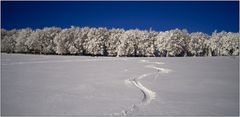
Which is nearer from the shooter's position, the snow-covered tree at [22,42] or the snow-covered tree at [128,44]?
the snow-covered tree at [128,44]

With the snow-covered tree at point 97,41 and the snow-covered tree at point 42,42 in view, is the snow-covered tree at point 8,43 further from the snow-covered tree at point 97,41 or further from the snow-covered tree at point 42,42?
the snow-covered tree at point 97,41

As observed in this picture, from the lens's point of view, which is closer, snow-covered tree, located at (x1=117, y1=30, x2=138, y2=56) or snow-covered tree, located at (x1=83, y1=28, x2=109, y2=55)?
snow-covered tree, located at (x1=83, y1=28, x2=109, y2=55)

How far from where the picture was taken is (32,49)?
225 ft

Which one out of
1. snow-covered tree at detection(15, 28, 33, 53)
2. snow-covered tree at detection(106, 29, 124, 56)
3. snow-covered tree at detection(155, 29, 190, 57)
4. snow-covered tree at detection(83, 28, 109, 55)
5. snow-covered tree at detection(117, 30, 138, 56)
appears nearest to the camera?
snow-covered tree at detection(83, 28, 109, 55)

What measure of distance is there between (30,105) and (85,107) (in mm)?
1385

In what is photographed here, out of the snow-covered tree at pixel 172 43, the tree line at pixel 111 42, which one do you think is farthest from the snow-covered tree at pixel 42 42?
the snow-covered tree at pixel 172 43

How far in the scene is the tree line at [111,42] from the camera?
65.8 metres

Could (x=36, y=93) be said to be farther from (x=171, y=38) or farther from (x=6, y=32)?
(x=6, y=32)

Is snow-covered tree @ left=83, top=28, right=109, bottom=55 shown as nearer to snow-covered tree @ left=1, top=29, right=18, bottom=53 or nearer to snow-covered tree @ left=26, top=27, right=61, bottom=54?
snow-covered tree @ left=26, top=27, right=61, bottom=54

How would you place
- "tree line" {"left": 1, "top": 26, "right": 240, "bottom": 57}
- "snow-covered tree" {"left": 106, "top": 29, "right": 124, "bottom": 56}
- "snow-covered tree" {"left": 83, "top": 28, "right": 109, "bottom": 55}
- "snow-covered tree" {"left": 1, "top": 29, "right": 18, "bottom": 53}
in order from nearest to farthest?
1. "snow-covered tree" {"left": 83, "top": 28, "right": 109, "bottom": 55}
2. "tree line" {"left": 1, "top": 26, "right": 240, "bottom": 57}
3. "snow-covered tree" {"left": 106, "top": 29, "right": 124, "bottom": 56}
4. "snow-covered tree" {"left": 1, "top": 29, "right": 18, "bottom": 53}

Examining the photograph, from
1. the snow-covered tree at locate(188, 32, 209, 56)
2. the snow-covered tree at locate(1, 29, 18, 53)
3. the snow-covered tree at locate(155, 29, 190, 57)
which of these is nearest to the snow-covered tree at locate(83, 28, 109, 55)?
the snow-covered tree at locate(155, 29, 190, 57)

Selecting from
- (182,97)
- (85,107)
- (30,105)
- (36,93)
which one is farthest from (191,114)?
(36,93)

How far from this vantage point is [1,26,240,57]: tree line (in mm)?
65812

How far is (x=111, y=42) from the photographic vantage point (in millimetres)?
67000
